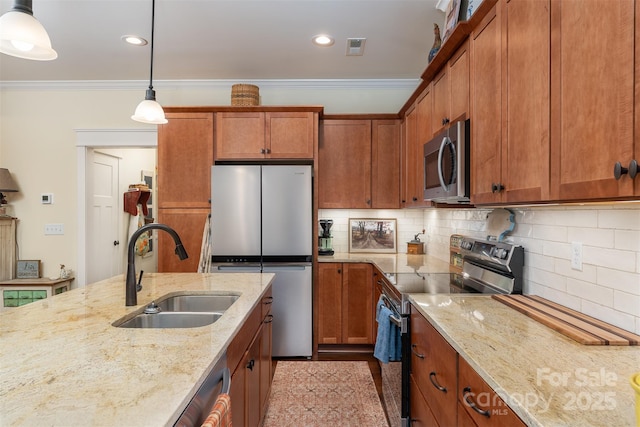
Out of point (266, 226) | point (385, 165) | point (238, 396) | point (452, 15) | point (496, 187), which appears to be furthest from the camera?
point (385, 165)

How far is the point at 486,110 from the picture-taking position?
66.4 inches

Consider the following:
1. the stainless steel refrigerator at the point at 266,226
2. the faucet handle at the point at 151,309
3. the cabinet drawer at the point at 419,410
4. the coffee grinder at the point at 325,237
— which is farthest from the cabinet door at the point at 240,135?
the cabinet drawer at the point at 419,410

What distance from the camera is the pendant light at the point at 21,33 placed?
136 cm

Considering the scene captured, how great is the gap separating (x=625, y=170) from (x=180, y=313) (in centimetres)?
→ 167

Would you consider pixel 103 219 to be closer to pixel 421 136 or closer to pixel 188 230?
pixel 188 230

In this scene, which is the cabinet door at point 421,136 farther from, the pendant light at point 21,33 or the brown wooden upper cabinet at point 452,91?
the pendant light at point 21,33

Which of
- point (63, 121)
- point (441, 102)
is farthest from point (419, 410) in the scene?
point (63, 121)

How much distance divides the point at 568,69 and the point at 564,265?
890 millimetres

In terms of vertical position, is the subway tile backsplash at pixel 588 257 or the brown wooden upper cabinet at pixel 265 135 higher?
the brown wooden upper cabinet at pixel 265 135

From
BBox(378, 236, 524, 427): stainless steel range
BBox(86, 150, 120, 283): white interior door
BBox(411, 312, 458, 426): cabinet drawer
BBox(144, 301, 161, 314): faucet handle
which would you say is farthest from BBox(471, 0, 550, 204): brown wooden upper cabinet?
BBox(86, 150, 120, 283): white interior door

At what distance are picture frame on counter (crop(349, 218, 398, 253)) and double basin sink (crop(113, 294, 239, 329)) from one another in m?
2.12

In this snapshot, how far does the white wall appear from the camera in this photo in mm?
3832

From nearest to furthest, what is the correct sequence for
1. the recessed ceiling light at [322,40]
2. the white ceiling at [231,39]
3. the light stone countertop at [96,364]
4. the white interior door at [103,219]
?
the light stone countertop at [96,364] < the white ceiling at [231,39] < the recessed ceiling light at [322,40] < the white interior door at [103,219]

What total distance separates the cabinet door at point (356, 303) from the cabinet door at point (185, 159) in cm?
159
